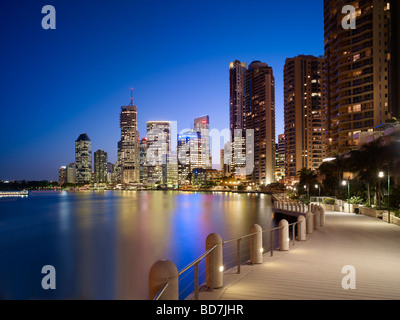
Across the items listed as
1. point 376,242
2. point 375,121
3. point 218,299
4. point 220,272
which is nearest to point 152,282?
point 218,299

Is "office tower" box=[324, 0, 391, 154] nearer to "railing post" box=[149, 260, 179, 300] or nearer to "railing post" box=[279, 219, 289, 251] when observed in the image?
"railing post" box=[279, 219, 289, 251]

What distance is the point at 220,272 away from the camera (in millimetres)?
7508

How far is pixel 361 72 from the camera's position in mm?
77375

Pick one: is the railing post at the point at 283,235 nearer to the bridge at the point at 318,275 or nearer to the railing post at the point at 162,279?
the bridge at the point at 318,275

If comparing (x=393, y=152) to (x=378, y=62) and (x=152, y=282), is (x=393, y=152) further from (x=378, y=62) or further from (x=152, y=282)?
(x=378, y=62)

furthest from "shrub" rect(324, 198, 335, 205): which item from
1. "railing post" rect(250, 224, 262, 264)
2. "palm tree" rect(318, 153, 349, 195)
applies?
"railing post" rect(250, 224, 262, 264)

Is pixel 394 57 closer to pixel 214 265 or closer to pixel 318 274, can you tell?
pixel 318 274

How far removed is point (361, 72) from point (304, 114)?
255ft

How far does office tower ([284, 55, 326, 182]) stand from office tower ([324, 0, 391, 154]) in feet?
226

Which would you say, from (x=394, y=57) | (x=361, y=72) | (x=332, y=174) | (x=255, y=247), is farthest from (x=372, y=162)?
(x=394, y=57)

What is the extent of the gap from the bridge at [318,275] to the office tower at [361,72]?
67400 millimetres

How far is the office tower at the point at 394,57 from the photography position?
239ft
